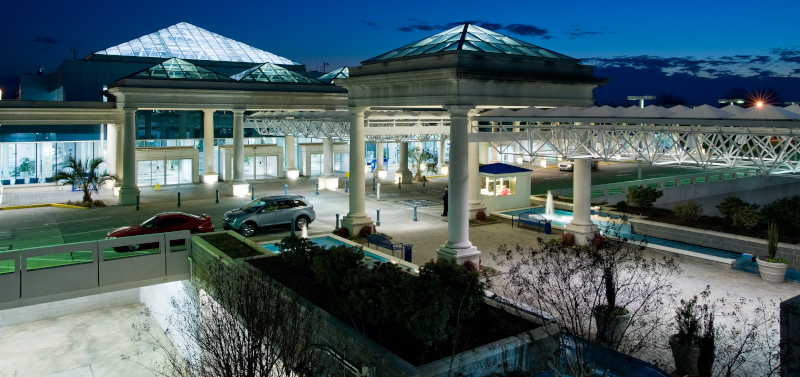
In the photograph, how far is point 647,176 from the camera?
5253 centimetres

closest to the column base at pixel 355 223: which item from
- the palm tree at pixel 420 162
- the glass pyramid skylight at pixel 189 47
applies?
the palm tree at pixel 420 162

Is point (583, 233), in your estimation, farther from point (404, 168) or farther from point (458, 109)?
point (404, 168)

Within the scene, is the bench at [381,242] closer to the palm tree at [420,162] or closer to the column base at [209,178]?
the palm tree at [420,162]

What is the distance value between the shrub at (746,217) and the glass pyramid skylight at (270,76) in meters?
27.2

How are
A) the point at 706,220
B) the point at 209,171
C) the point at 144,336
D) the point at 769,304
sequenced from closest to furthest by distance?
the point at 769,304
the point at 144,336
the point at 706,220
the point at 209,171

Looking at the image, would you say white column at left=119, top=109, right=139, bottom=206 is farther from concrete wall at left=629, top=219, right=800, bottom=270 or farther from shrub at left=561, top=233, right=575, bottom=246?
concrete wall at left=629, top=219, right=800, bottom=270

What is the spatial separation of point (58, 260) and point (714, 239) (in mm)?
20976

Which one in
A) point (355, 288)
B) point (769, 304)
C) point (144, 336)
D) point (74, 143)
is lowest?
point (144, 336)

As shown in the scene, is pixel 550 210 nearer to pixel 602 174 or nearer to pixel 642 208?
pixel 642 208

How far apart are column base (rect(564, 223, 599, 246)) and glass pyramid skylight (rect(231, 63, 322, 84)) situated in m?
23.7

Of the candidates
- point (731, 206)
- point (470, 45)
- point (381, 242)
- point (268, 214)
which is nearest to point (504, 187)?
point (731, 206)

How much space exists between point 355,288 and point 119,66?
1858 inches

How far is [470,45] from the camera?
21.0 meters

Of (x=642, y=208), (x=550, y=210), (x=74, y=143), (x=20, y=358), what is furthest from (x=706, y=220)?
(x=74, y=143)
